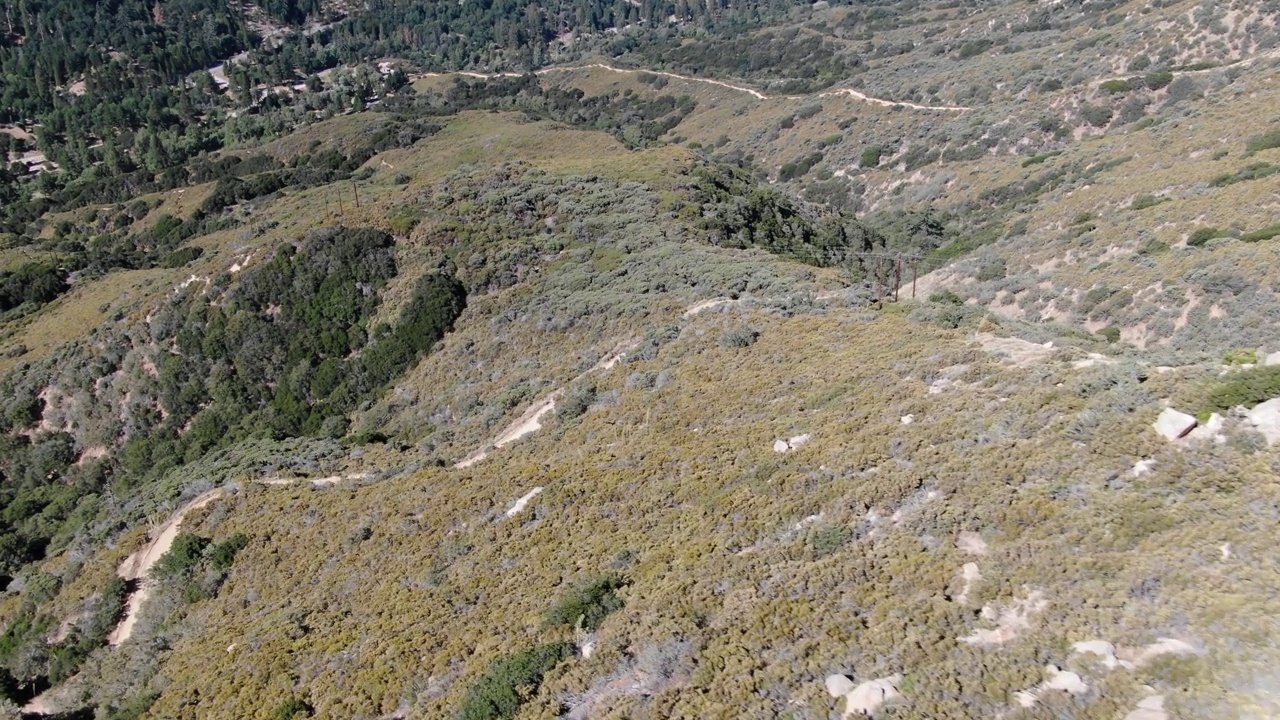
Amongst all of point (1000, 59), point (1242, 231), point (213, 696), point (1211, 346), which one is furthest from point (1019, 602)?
point (1000, 59)

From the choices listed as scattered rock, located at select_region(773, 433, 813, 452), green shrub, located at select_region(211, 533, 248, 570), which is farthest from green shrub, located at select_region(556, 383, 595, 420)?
green shrub, located at select_region(211, 533, 248, 570)

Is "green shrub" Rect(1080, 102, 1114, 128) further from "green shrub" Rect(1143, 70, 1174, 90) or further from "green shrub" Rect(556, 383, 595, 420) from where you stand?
"green shrub" Rect(556, 383, 595, 420)

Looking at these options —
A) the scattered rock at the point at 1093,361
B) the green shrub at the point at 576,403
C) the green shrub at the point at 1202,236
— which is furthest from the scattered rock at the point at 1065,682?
the green shrub at the point at 1202,236

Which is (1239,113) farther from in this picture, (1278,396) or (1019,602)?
(1019,602)

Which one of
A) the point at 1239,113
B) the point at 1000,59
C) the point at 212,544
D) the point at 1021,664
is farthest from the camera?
the point at 1000,59

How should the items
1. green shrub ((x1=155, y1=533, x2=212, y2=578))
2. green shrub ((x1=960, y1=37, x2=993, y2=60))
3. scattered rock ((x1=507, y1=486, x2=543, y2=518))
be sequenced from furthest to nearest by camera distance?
green shrub ((x1=960, y1=37, x2=993, y2=60)) < green shrub ((x1=155, y1=533, x2=212, y2=578)) < scattered rock ((x1=507, y1=486, x2=543, y2=518))

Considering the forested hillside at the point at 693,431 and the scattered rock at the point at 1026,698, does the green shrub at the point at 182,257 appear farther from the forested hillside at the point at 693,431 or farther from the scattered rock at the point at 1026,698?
the scattered rock at the point at 1026,698

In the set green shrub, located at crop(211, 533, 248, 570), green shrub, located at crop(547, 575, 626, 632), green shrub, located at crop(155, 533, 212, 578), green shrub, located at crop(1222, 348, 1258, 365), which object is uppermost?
green shrub, located at crop(1222, 348, 1258, 365)
